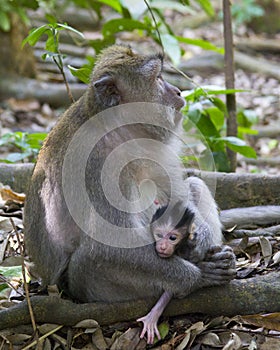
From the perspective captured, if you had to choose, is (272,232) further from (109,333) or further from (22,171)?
(22,171)

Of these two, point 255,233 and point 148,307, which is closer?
point 148,307

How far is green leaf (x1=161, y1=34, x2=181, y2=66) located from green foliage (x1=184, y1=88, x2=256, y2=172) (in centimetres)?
45

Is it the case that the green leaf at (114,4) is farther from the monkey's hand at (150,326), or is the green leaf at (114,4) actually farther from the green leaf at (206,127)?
the monkey's hand at (150,326)

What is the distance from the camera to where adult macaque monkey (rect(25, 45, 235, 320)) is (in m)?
3.78

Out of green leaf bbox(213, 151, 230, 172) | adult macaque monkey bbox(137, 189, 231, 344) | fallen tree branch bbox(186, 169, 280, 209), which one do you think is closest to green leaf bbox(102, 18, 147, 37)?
green leaf bbox(213, 151, 230, 172)

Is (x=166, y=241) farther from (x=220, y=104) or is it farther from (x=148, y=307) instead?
(x=220, y=104)

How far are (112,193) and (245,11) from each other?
12.5 m

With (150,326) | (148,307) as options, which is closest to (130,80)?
(148,307)

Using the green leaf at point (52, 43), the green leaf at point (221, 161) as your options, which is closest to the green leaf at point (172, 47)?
the green leaf at point (221, 161)

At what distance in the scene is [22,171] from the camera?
589cm

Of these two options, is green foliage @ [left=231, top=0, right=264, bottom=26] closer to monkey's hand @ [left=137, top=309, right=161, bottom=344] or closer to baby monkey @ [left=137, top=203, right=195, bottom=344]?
baby monkey @ [left=137, top=203, right=195, bottom=344]

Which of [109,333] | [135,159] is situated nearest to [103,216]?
[135,159]

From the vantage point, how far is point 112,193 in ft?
12.5

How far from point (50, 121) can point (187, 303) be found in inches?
284
